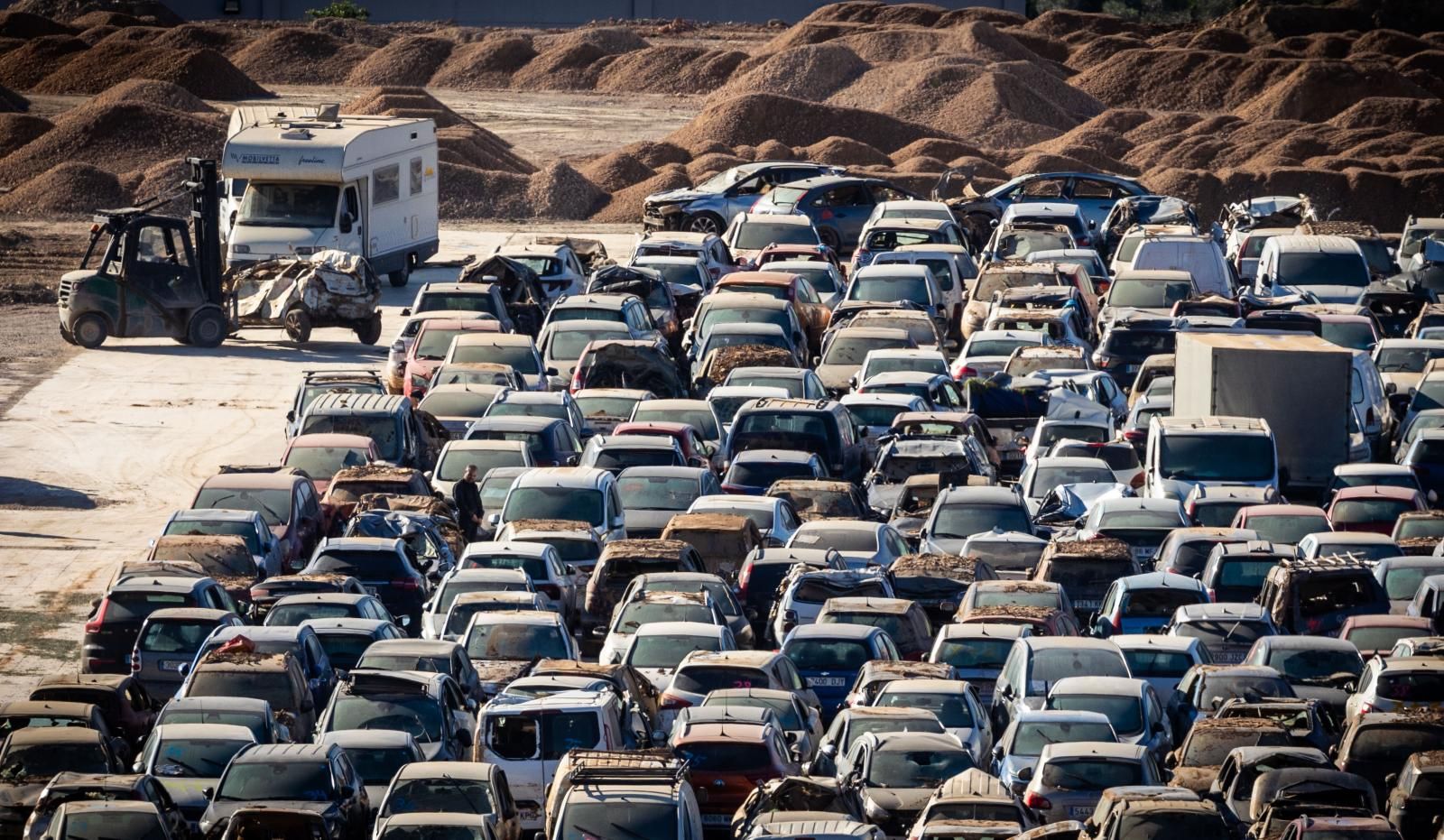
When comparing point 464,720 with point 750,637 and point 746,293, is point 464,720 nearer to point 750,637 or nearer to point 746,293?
point 750,637

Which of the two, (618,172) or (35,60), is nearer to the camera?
(618,172)

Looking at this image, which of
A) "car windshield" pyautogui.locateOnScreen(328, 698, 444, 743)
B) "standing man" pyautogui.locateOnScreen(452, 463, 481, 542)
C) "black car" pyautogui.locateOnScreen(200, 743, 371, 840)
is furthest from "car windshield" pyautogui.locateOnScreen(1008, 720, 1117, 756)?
"standing man" pyautogui.locateOnScreen(452, 463, 481, 542)

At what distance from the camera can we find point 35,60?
8588 cm

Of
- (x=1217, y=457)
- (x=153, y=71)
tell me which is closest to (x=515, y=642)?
(x=1217, y=457)

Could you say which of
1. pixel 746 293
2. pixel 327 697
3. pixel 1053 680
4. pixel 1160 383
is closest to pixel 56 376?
pixel 746 293

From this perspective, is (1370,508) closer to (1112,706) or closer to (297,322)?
(1112,706)

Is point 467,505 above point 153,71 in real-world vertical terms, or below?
above

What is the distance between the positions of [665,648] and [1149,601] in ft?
15.9

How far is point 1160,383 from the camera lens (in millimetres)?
33469

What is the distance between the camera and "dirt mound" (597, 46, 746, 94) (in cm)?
8850

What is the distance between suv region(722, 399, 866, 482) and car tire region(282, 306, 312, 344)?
44.4 ft

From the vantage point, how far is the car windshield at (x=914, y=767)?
18203mm

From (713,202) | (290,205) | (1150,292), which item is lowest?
(713,202)

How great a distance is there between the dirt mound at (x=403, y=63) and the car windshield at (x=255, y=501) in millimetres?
62638
